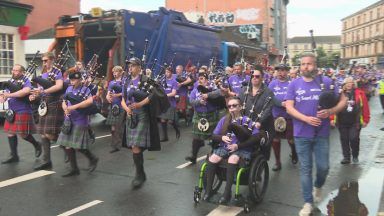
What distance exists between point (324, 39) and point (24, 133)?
159 metres

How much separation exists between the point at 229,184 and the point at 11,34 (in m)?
14.1

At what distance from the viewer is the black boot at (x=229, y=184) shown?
17.4 feet

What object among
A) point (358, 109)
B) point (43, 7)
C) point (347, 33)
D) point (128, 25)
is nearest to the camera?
point (358, 109)

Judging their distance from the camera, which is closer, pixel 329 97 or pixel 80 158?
pixel 329 97

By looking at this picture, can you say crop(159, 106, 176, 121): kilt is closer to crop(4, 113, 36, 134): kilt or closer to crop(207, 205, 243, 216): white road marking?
crop(4, 113, 36, 134): kilt

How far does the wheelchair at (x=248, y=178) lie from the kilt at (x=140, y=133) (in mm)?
1180

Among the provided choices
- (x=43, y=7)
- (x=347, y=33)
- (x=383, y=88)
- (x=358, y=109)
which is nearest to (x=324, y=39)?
(x=347, y=33)

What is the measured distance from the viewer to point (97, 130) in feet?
41.0

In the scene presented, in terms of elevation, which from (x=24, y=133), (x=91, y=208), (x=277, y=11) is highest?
(x=277, y=11)

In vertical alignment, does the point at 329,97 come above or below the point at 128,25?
below

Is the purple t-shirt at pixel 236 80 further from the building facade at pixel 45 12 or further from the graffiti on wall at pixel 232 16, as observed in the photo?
the graffiti on wall at pixel 232 16

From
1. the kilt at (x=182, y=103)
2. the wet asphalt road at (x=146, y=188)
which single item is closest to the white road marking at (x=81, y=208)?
the wet asphalt road at (x=146, y=188)

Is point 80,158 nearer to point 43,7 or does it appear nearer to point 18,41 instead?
point 18,41

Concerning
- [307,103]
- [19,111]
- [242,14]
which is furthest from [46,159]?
[242,14]
